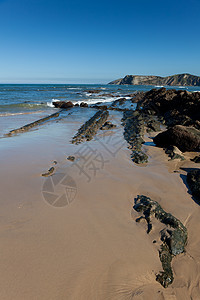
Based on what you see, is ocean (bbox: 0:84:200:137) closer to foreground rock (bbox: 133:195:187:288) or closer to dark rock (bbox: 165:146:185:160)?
dark rock (bbox: 165:146:185:160)

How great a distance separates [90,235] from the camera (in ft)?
8.60

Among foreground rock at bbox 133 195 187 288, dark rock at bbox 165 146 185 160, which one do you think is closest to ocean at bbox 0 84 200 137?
dark rock at bbox 165 146 185 160

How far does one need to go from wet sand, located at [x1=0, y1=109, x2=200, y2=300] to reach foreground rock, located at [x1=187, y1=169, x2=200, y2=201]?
5.1 inches

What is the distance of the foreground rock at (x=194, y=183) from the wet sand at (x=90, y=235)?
129 mm

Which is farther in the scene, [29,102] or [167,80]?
[167,80]

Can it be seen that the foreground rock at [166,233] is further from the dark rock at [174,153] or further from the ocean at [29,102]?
the ocean at [29,102]

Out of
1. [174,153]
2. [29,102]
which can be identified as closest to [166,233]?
[174,153]

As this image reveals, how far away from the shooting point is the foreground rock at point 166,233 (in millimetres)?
2094

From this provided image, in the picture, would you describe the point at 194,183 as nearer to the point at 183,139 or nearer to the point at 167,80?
the point at 183,139

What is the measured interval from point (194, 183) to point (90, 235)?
2.59 meters

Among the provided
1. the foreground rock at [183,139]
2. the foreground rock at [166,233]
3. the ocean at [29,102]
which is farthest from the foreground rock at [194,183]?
the ocean at [29,102]

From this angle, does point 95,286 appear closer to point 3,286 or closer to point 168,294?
point 168,294

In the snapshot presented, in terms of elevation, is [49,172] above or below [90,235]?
above

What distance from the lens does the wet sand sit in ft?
6.42
